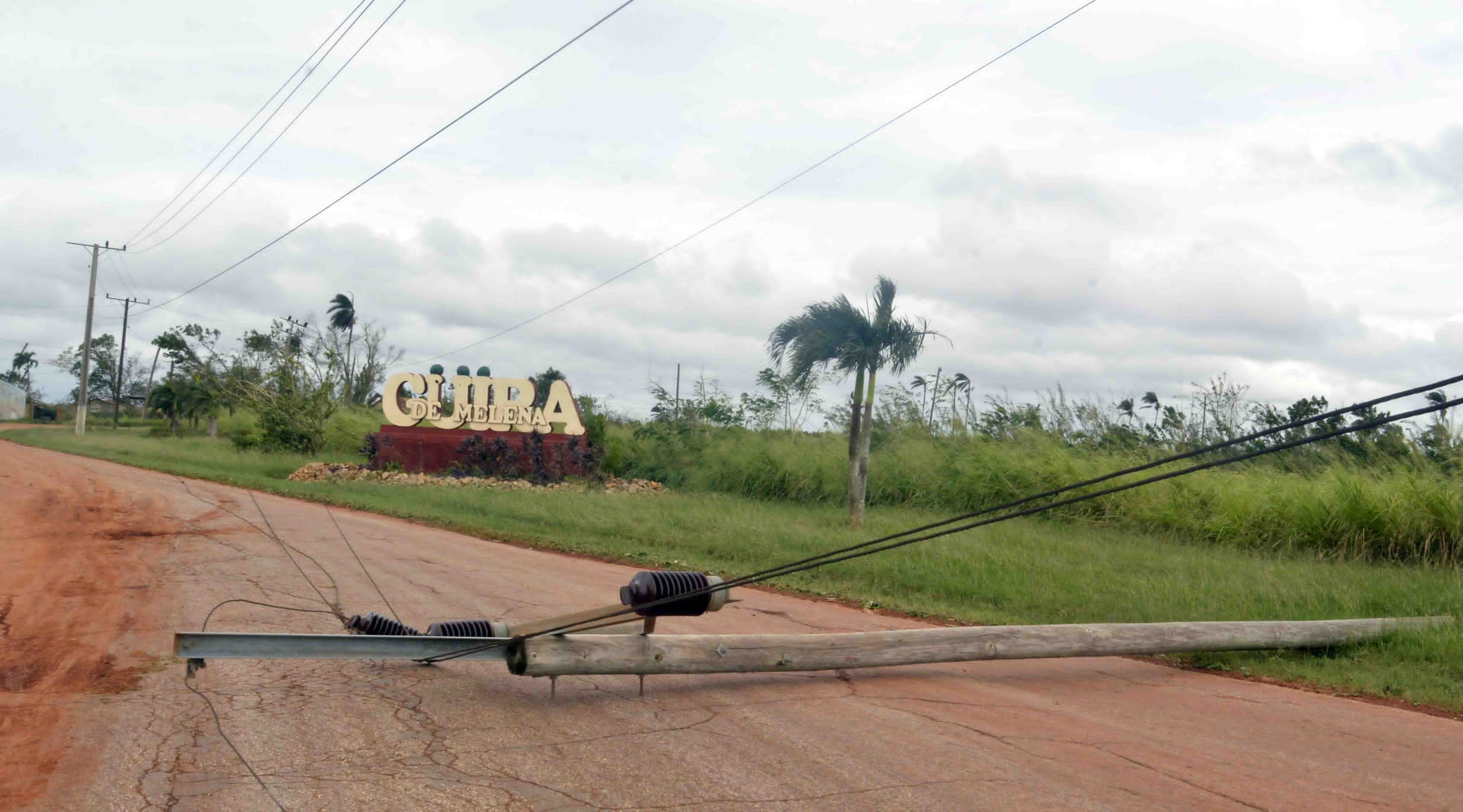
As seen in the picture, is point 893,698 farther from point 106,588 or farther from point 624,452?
point 624,452

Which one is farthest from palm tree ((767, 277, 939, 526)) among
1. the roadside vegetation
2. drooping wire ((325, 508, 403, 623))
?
drooping wire ((325, 508, 403, 623))

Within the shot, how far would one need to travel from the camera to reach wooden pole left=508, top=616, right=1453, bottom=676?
6.33m

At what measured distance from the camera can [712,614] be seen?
10188 mm

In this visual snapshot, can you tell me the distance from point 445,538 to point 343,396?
3694cm

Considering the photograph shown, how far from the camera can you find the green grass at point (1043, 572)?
8688 mm

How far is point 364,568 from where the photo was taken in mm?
11922

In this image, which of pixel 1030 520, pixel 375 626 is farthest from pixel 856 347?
pixel 375 626

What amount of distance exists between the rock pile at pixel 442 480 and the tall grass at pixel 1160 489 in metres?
1.58

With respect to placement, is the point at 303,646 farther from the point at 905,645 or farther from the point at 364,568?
the point at 364,568

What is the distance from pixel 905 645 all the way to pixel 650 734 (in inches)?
90.0

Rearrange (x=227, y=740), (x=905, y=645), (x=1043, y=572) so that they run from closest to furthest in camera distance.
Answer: (x=227, y=740) < (x=905, y=645) < (x=1043, y=572)

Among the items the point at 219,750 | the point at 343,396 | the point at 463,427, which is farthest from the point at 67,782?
the point at 343,396

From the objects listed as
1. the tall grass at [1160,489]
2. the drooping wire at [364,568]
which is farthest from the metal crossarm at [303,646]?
the tall grass at [1160,489]

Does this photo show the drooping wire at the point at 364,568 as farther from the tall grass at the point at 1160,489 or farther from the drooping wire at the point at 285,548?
the tall grass at the point at 1160,489
